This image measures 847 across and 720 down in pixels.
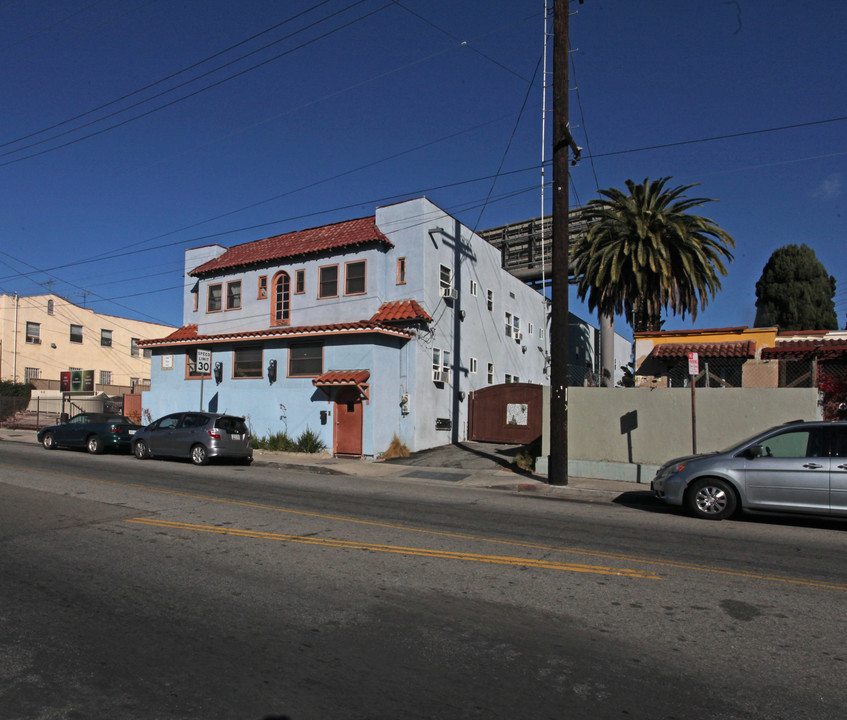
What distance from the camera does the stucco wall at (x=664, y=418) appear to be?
14.0m

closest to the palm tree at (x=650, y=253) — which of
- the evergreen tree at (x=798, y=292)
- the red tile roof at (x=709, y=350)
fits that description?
the red tile roof at (x=709, y=350)

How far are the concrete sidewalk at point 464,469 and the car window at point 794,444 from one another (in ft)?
12.0

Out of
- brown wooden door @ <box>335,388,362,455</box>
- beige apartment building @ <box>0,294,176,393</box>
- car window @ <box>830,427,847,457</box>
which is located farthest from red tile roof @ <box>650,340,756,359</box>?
beige apartment building @ <box>0,294,176,393</box>

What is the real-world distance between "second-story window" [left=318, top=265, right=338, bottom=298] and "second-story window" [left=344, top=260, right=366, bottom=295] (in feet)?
1.64

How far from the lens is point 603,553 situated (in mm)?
7637

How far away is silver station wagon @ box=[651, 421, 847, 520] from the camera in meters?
9.54

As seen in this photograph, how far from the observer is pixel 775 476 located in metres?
9.84

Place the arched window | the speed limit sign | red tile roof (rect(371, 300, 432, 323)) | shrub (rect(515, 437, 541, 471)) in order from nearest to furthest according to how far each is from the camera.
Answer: shrub (rect(515, 437, 541, 471)) → red tile roof (rect(371, 300, 432, 323)) → the speed limit sign → the arched window

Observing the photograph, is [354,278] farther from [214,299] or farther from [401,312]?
[214,299]

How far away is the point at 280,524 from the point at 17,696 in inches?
208

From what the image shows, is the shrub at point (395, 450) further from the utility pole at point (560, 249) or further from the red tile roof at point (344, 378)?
the utility pole at point (560, 249)

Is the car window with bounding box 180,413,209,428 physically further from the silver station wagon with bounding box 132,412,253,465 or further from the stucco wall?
the stucco wall

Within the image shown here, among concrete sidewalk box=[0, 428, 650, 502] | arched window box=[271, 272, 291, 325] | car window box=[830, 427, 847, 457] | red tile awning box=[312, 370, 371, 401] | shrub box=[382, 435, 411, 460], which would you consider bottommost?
concrete sidewalk box=[0, 428, 650, 502]

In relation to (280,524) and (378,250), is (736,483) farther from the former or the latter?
(378,250)
